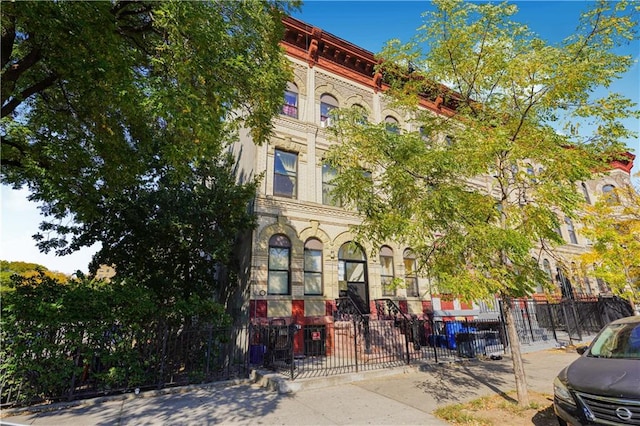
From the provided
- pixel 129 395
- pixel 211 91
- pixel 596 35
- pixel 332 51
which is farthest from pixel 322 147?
pixel 129 395

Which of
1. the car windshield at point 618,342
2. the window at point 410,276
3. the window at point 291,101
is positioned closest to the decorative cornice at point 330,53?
the window at point 291,101

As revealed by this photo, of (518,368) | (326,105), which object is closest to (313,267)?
(518,368)

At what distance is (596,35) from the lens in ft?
19.4

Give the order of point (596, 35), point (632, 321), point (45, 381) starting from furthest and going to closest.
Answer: point (45, 381) → point (596, 35) → point (632, 321)

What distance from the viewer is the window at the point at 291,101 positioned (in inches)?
578

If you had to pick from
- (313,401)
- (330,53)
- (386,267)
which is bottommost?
(313,401)

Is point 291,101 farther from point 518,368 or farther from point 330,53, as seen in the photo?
point 518,368

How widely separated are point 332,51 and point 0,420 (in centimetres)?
1790

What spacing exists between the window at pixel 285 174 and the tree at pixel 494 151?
21.9 feet

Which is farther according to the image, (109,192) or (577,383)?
(109,192)

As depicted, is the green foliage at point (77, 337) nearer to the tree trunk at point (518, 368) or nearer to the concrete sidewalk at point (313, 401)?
the concrete sidewalk at point (313, 401)

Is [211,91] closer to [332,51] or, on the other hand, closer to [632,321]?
[632,321]

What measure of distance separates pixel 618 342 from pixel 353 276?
32.5ft

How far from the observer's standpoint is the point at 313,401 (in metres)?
6.58
